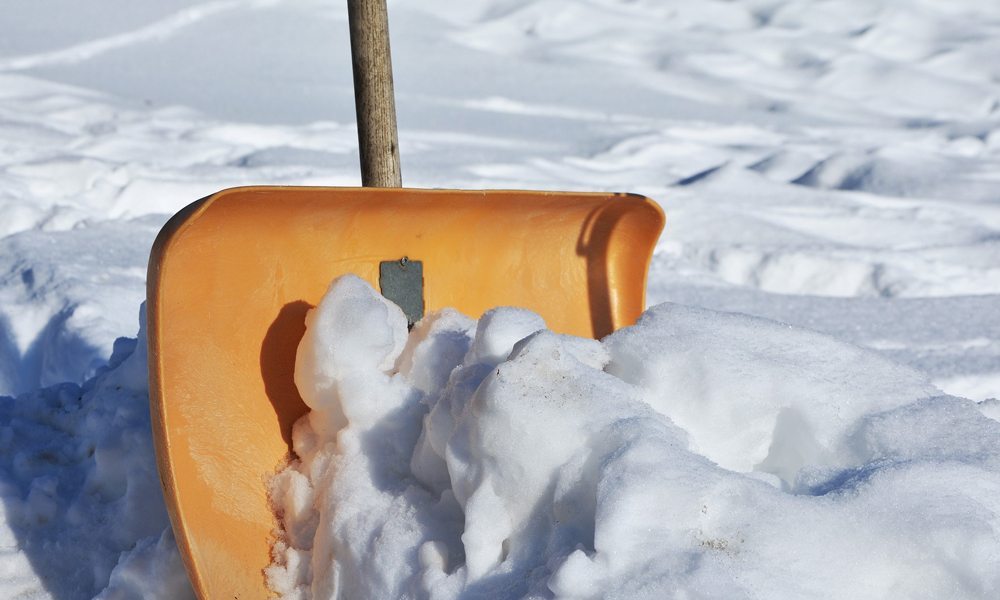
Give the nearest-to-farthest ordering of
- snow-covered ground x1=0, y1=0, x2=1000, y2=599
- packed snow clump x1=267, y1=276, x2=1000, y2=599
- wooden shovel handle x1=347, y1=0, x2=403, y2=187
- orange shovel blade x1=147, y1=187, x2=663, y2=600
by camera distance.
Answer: packed snow clump x1=267, y1=276, x2=1000, y2=599
orange shovel blade x1=147, y1=187, x2=663, y2=600
snow-covered ground x1=0, y1=0, x2=1000, y2=599
wooden shovel handle x1=347, y1=0, x2=403, y2=187

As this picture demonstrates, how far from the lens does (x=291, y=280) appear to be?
184 centimetres

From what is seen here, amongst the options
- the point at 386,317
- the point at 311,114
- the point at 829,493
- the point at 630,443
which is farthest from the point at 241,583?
the point at 311,114

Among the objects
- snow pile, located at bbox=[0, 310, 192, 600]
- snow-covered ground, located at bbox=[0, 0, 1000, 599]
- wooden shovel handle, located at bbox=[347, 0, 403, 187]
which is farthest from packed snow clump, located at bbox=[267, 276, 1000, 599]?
wooden shovel handle, located at bbox=[347, 0, 403, 187]

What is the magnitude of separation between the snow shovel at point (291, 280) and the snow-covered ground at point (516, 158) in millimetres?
139

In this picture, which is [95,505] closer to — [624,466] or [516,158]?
[624,466]

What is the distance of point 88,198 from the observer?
4.28 m

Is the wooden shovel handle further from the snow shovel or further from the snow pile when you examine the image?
the snow pile

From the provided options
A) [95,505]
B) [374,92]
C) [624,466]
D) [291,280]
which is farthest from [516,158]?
[624,466]

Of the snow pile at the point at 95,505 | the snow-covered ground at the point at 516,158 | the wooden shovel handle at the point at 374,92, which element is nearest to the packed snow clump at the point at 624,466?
the snow-covered ground at the point at 516,158

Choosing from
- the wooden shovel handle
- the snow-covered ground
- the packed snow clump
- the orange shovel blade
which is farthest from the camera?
the wooden shovel handle

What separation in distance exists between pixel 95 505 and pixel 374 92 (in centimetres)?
103

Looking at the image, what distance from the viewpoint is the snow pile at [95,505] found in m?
1.64

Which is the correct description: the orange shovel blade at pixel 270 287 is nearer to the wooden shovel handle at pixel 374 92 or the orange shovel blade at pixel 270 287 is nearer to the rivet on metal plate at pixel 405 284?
the rivet on metal plate at pixel 405 284

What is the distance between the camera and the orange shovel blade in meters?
1.61
